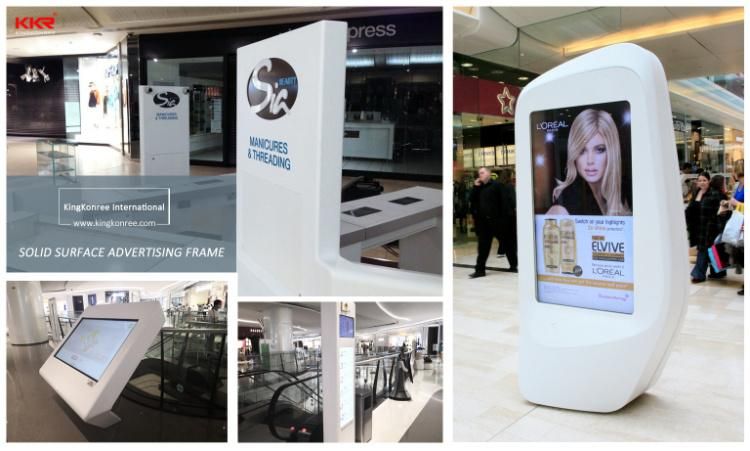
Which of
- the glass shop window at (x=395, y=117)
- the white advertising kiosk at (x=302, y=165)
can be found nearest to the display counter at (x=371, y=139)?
the glass shop window at (x=395, y=117)

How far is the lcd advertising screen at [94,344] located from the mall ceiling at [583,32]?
176 inches

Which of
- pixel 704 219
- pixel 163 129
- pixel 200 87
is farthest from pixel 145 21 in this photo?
pixel 704 219

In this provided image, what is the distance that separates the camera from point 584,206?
2408mm

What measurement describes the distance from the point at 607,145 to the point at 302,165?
121 cm

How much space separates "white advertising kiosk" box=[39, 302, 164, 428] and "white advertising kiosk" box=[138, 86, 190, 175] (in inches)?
184

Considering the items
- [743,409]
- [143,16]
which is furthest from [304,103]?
[143,16]

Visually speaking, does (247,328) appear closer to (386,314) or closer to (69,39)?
(386,314)

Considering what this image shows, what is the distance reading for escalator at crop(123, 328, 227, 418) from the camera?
215cm

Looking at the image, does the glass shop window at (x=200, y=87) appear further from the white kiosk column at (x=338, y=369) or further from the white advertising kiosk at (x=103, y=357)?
the white kiosk column at (x=338, y=369)

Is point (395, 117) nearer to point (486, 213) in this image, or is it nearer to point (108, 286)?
point (486, 213)

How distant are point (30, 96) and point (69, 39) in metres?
0.78

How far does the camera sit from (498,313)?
447 cm

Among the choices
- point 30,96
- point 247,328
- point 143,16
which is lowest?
point 247,328

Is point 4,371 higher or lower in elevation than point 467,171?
A: lower
